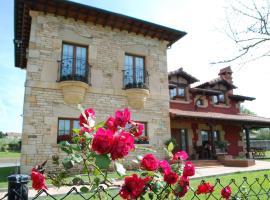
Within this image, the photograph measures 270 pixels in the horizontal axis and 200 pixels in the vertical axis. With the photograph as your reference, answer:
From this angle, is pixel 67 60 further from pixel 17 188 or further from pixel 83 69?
pixel 17 188

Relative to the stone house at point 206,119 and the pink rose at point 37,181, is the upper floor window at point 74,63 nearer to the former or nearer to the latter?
the stone house at point 206,119

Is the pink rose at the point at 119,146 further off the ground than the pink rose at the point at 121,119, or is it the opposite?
the pink rose at the point at 121,119

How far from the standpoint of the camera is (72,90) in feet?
35.4

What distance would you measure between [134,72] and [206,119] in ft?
18.4

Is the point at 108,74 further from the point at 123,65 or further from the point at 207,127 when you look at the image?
the point at 207,127

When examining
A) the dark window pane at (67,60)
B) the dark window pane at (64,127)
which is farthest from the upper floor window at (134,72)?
the dark window pane at (64,127)

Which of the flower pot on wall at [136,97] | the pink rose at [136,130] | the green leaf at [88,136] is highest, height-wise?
the flower pot on wall at [136,97]

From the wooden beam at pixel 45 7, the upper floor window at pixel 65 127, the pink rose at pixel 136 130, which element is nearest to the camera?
the pink rose at pixel 136 130

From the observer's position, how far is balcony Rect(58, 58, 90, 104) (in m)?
10.8

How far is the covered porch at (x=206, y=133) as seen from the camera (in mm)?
15438

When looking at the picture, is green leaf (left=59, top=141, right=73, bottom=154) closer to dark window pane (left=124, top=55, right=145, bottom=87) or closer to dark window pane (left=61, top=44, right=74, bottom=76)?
dark window pane (left=61, top=44, right=74, bottom=76)

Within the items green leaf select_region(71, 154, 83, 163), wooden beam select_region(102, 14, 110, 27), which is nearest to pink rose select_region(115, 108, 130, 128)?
green leaf select_region(71, 154, 83, 163)

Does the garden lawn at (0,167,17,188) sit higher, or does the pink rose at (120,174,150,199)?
the pink rose at (120,174,150,199)

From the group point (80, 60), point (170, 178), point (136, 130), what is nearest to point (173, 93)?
point (80, 60)
